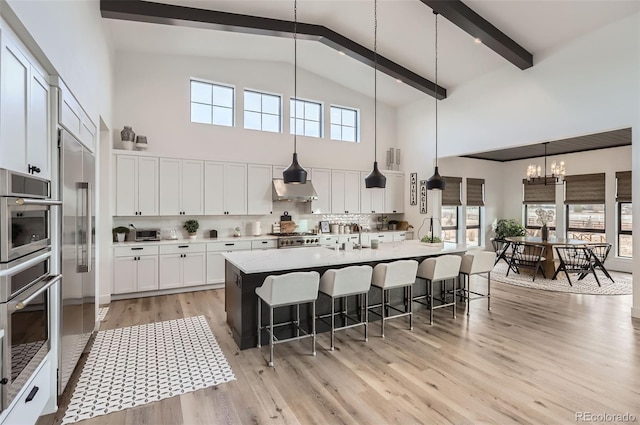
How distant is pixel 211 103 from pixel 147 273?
3.47m

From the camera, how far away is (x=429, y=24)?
209 inches

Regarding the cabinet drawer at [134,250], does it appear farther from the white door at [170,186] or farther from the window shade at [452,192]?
the window shade at [452,192]

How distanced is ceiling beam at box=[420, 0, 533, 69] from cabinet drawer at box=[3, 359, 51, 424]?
5551mm

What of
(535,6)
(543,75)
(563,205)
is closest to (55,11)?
(535,6)

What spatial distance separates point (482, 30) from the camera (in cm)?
488

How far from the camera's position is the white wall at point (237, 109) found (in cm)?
597

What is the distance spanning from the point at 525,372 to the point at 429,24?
502 centimetres

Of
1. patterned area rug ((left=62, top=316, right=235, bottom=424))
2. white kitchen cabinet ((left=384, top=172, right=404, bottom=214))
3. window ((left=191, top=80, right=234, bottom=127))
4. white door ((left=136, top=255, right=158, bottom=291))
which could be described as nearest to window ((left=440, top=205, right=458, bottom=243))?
white kitchen cabinet ((left=384, top=172, right=404, bottom=214))

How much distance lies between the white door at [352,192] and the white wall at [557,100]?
1959 mm

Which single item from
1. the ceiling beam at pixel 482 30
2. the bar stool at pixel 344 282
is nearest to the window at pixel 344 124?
the ceiling beam at pixel 482 30

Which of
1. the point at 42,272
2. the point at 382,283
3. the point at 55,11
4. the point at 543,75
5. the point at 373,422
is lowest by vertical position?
the point at 373,422

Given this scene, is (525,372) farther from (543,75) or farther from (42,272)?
(543,75)

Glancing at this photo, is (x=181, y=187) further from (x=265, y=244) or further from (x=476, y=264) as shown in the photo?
(x=476, y=264)

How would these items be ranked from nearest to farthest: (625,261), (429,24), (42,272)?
(42,272), (429,24), (625,261)
